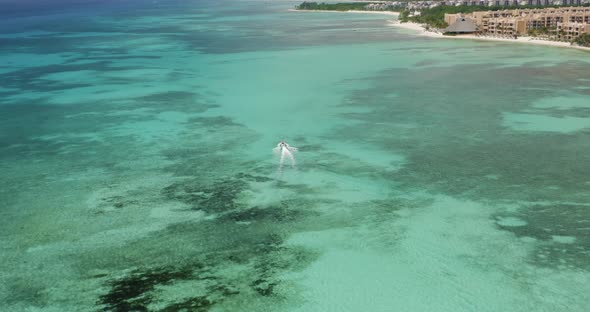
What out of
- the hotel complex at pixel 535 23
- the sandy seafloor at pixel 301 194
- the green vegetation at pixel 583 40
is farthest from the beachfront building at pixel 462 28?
the sandy seafloor at pixel 301 194

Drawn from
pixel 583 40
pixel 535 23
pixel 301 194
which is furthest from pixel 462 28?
pixel 301 194

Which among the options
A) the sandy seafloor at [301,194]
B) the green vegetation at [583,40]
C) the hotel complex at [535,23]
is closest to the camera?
the sandy seafloor at [301,194]

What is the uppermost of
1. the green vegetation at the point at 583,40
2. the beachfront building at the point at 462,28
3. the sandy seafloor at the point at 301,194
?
the beachfront building at the point at 462,28

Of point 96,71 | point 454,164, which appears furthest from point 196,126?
point 96,71

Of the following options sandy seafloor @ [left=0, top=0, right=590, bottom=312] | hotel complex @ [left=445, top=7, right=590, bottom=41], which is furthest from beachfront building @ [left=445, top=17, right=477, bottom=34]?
sandy seafloor @ [left=0, top=0, right=590, bottom=312]

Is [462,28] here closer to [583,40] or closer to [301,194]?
[583,40]

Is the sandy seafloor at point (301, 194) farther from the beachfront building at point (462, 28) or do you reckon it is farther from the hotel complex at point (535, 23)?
the beachfront building at point (462, 28)

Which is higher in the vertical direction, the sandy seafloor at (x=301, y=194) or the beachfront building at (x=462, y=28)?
the beachfront building at (x=462, y=28)
